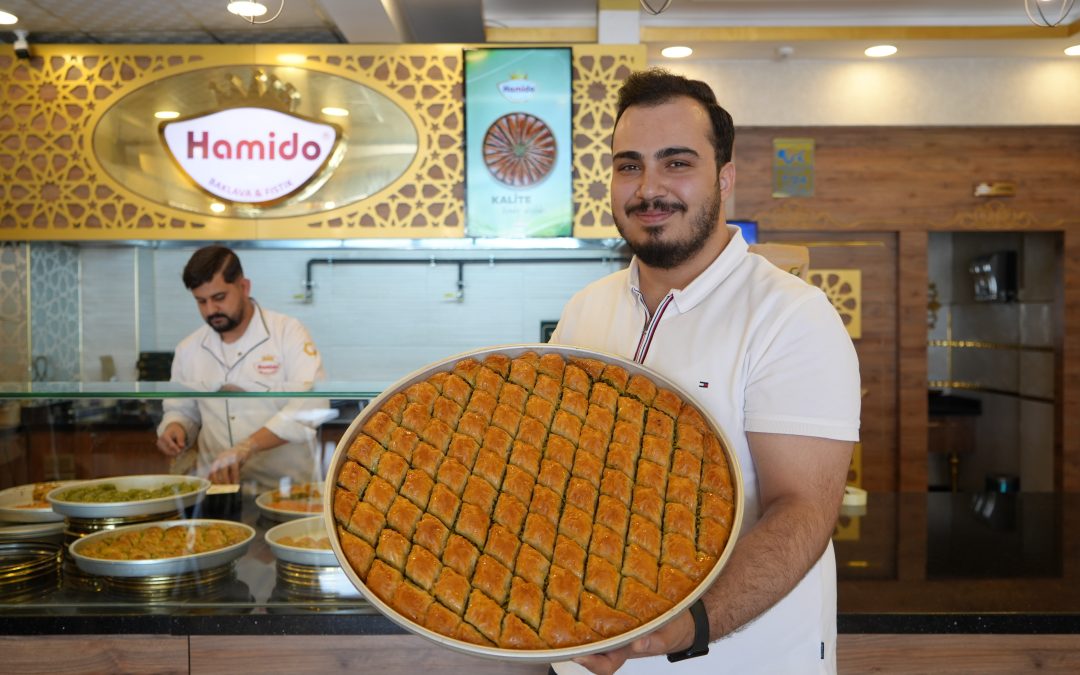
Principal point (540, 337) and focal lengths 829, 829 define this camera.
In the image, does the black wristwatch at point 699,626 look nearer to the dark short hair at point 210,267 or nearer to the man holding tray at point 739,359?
the man holding tray at point 739,359

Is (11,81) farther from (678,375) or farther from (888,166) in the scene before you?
(888,166)

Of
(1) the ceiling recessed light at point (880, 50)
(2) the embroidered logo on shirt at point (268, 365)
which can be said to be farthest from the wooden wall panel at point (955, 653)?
(1) the ceiling recessed light at point (880, 50)

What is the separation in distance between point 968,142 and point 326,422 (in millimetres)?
4217

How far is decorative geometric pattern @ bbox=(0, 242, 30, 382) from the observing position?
435 centimetres

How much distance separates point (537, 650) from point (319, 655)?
31.1 inches

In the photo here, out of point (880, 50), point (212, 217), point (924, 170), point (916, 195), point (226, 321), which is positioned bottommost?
point (226, 321)

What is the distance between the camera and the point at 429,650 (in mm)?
1596

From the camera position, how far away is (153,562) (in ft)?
5.17

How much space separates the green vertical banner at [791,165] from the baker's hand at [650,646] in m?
3.90

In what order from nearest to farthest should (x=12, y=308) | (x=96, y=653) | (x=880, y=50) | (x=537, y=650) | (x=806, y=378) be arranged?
(x=537, y=650)
(x=806, y=378)
(x=96, y=653)
(x=880, y=50)
(x=12, y=308)

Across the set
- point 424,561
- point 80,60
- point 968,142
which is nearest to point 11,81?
point 80,60

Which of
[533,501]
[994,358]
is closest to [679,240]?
[533,501]

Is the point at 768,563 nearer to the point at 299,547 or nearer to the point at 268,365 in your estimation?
the point at 299,547

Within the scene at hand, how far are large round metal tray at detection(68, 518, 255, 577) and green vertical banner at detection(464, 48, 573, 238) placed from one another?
8.52 ft
